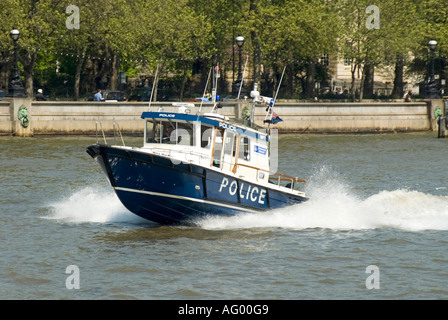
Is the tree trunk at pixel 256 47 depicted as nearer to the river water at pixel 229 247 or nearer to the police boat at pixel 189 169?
the river water at pixel 229 247

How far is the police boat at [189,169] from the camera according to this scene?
22.5m

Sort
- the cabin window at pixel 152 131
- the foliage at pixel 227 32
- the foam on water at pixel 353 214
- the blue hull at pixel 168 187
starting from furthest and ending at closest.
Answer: the foliage at pixel 227 32
the foam on water at pixel 353 214
the cabin window at pixel 152 131
the blue hull at pixel 168 187

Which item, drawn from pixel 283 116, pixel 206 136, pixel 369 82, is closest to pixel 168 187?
pixel 206 136

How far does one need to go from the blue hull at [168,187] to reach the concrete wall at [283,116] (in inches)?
1006

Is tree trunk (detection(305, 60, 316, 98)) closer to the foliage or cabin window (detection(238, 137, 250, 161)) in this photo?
Answer: the foliage

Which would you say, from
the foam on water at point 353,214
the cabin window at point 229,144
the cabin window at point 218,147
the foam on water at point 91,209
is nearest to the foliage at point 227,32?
the foam on water at point 91,209

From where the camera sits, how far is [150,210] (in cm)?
2330

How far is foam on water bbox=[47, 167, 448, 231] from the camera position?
24734 mm

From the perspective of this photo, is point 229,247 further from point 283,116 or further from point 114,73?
point 114,73

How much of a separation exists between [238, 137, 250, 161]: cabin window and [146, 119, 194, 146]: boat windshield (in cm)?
154
